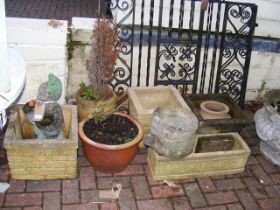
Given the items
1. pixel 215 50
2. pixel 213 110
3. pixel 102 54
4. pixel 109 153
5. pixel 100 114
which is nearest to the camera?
pixel 109 153

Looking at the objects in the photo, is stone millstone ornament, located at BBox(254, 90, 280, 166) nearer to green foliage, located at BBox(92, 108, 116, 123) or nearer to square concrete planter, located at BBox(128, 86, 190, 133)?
square concrete planter, located at BBox(128, 86, 190, 133)

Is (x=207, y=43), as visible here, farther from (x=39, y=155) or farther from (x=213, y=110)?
(x=39, y=155)

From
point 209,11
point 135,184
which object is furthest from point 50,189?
point 209,11

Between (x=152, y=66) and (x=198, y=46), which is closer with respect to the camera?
(x=198, y=46)

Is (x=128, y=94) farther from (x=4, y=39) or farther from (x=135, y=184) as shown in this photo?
(x=4, y=39)

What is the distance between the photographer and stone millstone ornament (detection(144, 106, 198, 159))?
371 centimetres

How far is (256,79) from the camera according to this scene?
5750mm

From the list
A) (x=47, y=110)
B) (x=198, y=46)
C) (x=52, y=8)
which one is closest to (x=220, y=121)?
(x=198, y=46)

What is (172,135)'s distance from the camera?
3.69 meters

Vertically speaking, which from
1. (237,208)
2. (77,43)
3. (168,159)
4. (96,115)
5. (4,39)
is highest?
(4,39)

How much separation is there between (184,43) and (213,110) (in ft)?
3.31

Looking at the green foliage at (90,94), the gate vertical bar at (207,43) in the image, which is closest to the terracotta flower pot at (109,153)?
the green foliage at (90,94)

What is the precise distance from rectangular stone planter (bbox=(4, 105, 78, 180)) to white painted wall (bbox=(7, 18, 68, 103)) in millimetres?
887

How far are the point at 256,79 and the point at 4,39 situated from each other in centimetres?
430
